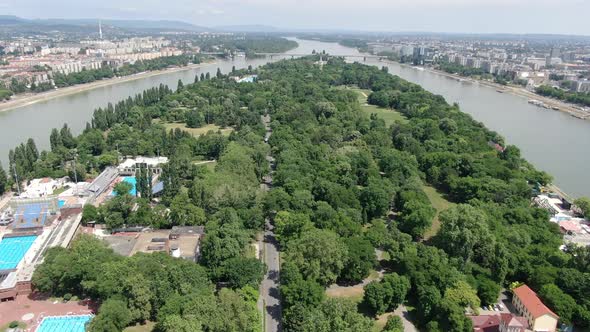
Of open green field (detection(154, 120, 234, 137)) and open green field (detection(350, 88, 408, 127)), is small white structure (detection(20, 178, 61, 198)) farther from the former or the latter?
open green field (detection(350, 88, 408, 127))

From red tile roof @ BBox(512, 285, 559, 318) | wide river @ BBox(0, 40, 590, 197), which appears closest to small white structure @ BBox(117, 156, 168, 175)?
wide river @ BBox(0, 40, 590, 197)

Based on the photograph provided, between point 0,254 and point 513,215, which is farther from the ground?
point 513,215

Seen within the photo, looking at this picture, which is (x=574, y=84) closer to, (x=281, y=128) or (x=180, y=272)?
(x=281, y=128)

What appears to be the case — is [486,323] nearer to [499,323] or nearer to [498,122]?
[499,323]

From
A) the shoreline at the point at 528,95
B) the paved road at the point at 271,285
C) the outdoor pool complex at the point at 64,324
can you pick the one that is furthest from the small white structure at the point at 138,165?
the shoreline at the point at 528,95

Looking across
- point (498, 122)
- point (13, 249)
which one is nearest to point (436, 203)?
point (13, 249)

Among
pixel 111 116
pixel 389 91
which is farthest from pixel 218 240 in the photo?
pixel 389 91

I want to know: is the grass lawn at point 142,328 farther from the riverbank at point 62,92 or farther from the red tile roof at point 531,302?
the riverbank at point 62,92
